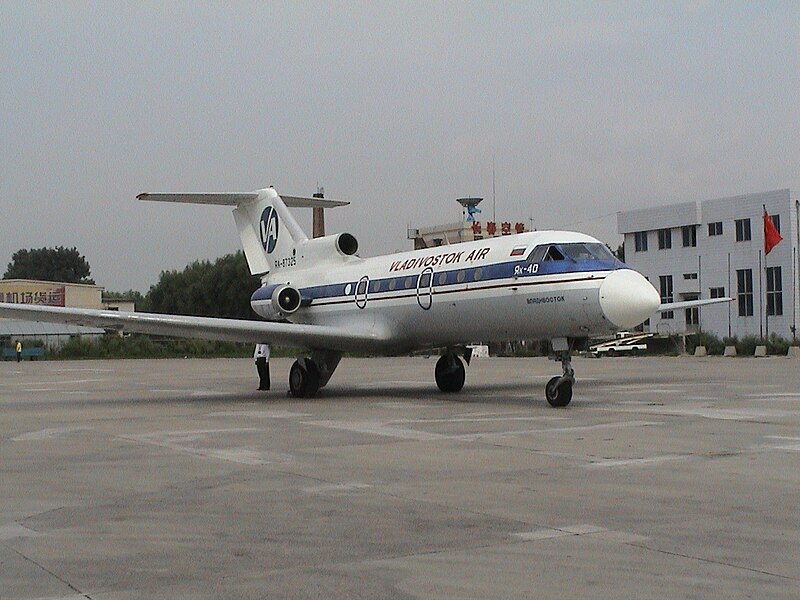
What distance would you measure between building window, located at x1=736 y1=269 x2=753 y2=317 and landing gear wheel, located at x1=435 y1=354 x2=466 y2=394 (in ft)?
166

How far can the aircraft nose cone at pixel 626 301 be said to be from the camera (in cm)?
1745

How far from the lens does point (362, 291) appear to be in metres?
23.6

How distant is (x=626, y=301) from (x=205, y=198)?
1368cm

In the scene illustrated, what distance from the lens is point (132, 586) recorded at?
564 cm

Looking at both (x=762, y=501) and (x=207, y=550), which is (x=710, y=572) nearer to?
(x=762, y=501)

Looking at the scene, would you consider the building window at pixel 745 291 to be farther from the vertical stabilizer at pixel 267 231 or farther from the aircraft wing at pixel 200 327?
the aircraft wing at pixel 200 327

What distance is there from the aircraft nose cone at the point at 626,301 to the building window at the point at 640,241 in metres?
61.8

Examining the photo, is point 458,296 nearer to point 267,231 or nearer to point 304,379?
point 304,379

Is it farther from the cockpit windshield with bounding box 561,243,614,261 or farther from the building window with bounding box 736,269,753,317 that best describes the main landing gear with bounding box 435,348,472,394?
the building window with bounding box 736,269,753,317

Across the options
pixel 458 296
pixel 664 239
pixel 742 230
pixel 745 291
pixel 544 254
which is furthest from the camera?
pixel 664 239

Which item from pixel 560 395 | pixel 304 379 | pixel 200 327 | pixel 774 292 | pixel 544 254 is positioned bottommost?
pixel 560 395

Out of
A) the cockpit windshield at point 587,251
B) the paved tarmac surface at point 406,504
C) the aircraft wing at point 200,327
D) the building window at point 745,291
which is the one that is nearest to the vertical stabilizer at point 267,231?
the aircraft wing at point 200,327

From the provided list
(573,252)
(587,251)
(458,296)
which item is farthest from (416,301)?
(587,251)

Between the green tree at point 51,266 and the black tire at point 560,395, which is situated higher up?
the green tree at point 51,266
